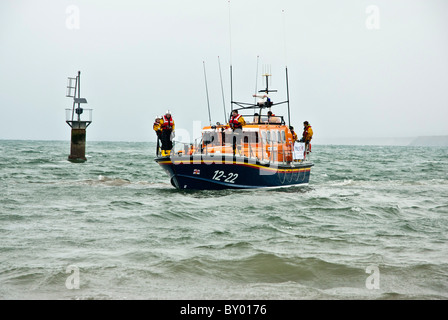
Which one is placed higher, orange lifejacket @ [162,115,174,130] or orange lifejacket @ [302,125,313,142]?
orange lifejacket @ [162,115,174,130]

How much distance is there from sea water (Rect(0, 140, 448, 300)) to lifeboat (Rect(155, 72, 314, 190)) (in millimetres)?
699

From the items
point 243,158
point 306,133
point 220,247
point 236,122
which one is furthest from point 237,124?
point 220,247

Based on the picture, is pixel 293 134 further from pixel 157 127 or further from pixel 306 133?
pixel 157 127

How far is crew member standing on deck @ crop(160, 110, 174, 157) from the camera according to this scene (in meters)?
15.9

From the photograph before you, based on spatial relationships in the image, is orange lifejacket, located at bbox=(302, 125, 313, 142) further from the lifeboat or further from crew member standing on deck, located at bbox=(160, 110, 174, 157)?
crew member standing on deck, located at bbox=(160, 110, 174, 157)

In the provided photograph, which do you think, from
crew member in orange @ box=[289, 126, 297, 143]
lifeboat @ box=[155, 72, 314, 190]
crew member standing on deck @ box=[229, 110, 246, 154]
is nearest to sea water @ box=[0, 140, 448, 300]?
lifeboat @ box=[155, 72, 314, 190]

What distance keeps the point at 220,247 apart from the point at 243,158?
6523mm

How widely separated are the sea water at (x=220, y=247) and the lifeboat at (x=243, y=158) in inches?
27.5

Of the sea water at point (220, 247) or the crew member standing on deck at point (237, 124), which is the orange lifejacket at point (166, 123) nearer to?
the crew member standing on deck at point (237, 124)

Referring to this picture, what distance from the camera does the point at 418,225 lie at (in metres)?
10.4

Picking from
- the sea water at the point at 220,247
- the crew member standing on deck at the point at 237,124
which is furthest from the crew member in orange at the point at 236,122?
the sea water at the point at 220,247

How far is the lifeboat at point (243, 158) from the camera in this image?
14.6 m

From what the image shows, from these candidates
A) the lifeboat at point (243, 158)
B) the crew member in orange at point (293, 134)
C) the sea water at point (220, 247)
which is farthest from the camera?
the crew member in orange at point (293, 134)

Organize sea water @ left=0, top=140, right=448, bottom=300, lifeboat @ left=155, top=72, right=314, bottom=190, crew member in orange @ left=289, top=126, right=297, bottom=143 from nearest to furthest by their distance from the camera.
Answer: sea water @ left=0, top=140, right=448, bottom=300 → lifeboat @ left=155, top=72, right=314, bottom=190 → crew member in orange @ left=289, top=126, right=297, bottom=143
